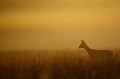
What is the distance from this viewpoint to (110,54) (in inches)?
213

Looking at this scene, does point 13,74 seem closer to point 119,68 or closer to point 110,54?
point 119,68

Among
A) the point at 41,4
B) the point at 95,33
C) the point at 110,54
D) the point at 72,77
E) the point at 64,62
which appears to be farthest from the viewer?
the point at 95,33

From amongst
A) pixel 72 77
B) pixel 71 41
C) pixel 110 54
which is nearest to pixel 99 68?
pixel 72 77

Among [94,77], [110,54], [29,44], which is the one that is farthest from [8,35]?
[94,77]

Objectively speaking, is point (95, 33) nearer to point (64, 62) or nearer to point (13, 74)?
point (64, 62)

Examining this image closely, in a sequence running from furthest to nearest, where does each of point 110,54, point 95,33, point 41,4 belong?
1. point 95,33
2. point 41,4
3. point 110,54

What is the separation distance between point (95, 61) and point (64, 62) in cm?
55

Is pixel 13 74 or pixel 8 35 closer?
pixel 13 74

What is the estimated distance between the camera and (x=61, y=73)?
416cm

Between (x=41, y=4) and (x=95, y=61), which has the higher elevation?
(x=41, y=4)

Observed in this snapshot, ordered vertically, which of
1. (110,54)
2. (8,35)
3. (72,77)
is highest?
(8,35)

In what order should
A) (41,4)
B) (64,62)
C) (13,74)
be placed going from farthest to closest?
(41,4), (64,62), (13,74)

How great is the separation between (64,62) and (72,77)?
81 cm

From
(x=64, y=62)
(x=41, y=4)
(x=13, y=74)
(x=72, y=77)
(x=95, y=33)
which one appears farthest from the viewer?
(x=95, y=33)
